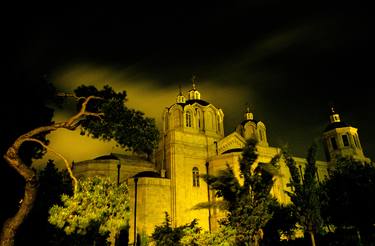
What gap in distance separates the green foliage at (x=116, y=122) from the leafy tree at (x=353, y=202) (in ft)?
41.6

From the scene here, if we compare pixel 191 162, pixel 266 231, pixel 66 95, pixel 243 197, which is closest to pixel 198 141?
pixel 191 162

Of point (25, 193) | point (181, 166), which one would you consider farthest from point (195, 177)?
point (25, 193)

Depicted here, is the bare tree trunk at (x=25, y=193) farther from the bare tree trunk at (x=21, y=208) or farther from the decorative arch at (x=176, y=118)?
the decorative arch at (x=176, y=118)

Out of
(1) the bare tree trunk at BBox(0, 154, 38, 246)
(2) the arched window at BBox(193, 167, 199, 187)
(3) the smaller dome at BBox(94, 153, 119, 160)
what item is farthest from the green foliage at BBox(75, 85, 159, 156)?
(3) the smaller dome at BBox(94, 153, 119, 160)

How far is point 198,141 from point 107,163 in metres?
9.29

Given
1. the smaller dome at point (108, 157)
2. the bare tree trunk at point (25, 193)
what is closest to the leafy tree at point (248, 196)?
the bare tree trunk at point (25, 193)

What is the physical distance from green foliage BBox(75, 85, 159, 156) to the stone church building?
581 inches

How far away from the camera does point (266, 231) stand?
21.1 m

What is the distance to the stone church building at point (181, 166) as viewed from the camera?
85.9 feet

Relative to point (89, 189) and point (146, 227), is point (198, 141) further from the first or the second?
point (89, 189)

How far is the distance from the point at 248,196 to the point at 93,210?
7721 millimetres

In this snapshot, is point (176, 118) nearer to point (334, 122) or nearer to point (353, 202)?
point (353, 202)

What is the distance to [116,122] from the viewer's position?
11930 millimetres

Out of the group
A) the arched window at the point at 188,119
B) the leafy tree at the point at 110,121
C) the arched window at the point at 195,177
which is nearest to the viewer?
the leafy tree at the point at 110,121
